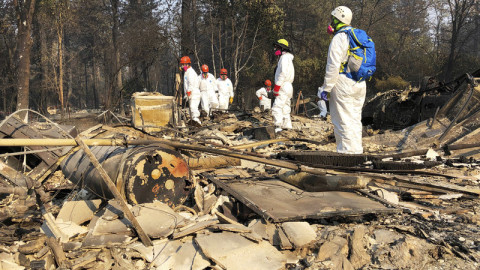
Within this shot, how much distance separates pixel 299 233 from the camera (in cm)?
271

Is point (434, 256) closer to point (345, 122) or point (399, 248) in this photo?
point (399, 248)

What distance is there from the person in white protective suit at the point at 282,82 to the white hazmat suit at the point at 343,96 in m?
3.26

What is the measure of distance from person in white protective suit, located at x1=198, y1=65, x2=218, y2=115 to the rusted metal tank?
922cm

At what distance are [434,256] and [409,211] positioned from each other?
2.68 ft

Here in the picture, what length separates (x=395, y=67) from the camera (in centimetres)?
2134

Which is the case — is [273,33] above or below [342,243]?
above

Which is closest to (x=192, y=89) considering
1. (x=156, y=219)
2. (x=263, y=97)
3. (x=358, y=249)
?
(x=263, y=97)

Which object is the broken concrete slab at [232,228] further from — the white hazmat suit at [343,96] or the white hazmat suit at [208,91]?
the white hazmat suit at [208,91]

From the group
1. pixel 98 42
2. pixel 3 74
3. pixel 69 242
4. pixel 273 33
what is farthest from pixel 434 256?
pixel 98 42

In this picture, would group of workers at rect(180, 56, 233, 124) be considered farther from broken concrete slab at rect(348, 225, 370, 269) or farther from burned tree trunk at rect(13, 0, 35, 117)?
broken concrete slab at rect(348, 225, 370, 269)

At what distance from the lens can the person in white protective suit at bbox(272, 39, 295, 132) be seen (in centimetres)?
830

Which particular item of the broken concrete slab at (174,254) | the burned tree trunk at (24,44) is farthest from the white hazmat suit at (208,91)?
the broken concrete slab at (174,254)

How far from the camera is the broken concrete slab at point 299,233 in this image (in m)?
2.64

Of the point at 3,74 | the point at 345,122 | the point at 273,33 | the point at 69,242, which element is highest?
the point at 273,33
